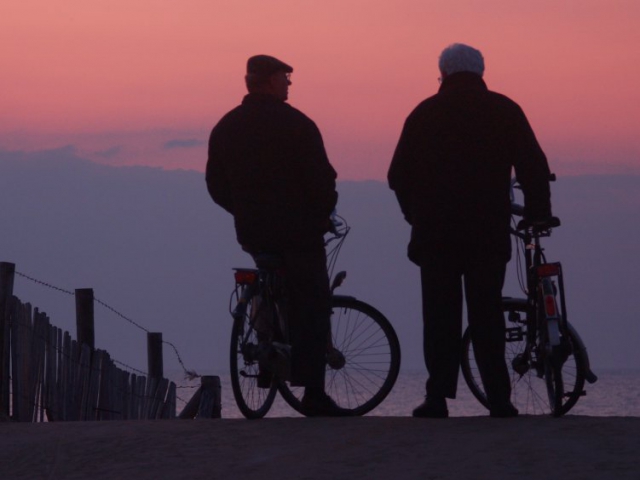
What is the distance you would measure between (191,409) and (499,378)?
468 cm

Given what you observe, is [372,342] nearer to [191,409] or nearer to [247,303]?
[247,303]

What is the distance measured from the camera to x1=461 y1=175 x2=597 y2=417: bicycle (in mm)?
7793

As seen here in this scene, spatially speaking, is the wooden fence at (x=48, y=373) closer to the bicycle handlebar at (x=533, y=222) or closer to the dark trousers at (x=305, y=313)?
the dark trousers at (x=305, y=313)

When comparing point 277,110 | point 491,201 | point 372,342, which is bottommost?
point 372,342

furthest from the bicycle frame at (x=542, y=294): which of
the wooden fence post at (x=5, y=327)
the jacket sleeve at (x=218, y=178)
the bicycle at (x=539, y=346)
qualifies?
the wooden fence post at (x=5, y=327)

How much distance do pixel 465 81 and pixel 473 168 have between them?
482 mm

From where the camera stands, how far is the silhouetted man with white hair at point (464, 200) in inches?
305

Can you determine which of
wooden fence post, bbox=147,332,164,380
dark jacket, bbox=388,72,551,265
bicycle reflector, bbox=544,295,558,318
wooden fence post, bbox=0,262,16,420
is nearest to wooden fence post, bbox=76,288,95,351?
wooden fence post, bbox=0,262,16,420

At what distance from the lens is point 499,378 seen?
790cm

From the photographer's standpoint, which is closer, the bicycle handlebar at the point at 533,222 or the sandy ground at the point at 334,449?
the sandy ground at the point at 334,449

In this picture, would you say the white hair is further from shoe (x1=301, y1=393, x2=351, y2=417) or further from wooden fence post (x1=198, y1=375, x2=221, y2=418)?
→ wooden fence post (x1=198, y1=375, x2=221, y2=418)

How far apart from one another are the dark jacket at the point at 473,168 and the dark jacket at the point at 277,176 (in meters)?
0.57

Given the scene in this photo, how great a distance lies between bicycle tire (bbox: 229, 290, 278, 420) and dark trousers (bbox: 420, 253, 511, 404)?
0.96 m

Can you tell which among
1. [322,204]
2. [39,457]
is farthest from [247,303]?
[39,457]
